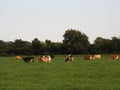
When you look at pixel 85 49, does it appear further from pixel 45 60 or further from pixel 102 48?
pixel 45 60

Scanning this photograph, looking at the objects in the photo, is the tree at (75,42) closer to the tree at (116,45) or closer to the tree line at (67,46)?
the tree line at (67,46)

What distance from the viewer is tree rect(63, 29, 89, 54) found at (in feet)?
262

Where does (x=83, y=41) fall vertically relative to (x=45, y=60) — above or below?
above

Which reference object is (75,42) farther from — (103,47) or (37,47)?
(37,47)

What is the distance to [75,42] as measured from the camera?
3332 inches

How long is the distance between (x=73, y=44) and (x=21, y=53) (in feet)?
47.0

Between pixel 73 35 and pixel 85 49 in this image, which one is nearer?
pixel 85 49

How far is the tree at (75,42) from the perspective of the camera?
7975 centimetres

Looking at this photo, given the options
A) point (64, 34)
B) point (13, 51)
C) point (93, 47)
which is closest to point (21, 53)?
point (13, 51)

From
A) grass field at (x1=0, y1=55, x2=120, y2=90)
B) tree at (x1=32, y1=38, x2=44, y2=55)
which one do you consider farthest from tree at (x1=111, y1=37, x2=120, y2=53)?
grass field at (x1=0, y1=55, x2=120, y2=90)

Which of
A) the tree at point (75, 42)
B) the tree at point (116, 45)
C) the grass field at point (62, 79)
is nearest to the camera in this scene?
the grass field at point (62, 79)

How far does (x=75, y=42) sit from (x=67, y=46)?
3707 millimetres

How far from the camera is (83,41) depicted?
274 feet

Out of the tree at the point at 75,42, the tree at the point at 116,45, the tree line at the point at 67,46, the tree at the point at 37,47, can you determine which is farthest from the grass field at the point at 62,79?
the tree at the point at 37,47
